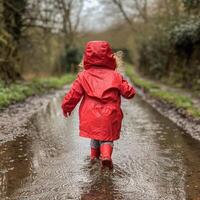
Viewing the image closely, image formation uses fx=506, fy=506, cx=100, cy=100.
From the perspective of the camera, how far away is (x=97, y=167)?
7.03 metres

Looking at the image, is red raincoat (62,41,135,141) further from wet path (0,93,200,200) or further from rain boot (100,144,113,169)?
wet path (0,93,200,200)

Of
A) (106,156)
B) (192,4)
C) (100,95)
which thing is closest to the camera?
(106,156)

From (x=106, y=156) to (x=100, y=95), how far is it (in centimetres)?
85

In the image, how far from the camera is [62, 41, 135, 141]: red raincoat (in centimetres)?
699

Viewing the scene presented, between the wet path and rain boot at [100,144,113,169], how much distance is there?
129 mm

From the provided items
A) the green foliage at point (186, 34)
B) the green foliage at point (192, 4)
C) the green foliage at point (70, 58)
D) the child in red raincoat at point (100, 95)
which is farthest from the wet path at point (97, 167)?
the green foliage at point (70, 58)

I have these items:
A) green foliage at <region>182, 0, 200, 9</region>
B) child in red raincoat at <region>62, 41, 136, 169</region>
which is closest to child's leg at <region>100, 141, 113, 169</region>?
child in red raincoat at <region>62, 41, 136, 169</region>

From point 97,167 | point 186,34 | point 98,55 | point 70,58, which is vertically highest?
point 98,55

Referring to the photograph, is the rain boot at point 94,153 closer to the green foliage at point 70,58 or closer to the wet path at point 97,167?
the wet path at point 97,167

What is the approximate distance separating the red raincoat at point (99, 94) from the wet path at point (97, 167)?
57 centimetres

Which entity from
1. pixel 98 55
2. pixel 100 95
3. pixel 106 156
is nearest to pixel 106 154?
pixel 106 156

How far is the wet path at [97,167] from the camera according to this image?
5.80 metres

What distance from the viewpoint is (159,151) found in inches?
336

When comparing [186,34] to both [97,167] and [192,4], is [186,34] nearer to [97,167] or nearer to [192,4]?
[192,4]
